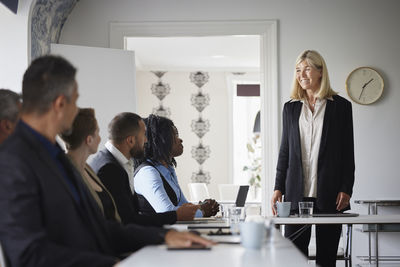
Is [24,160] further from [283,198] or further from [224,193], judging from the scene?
[224,193]

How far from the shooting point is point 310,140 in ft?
10.8

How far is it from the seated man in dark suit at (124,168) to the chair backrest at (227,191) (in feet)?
20.7

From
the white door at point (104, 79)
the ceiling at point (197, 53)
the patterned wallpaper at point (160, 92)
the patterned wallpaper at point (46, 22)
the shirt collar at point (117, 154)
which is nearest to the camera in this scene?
the shirt collar at point (117, 154)

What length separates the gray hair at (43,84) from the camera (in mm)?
1608

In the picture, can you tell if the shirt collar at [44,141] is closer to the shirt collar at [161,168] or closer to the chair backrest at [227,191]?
the shirt collar at [161,168]

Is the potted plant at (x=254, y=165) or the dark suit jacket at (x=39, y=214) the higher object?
the dark suit jacket at (x=39, y=214)

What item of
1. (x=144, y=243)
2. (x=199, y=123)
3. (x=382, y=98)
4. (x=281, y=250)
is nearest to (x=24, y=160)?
(x=144, y=243)

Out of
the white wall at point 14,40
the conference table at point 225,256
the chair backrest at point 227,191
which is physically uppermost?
the white wall at point 14,40

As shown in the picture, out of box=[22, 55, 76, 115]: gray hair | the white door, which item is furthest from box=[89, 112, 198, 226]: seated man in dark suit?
the white door

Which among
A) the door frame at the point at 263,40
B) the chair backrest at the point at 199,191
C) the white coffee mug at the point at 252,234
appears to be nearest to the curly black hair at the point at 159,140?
the white coffee mug at the point at 252,234

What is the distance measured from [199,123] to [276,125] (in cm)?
478

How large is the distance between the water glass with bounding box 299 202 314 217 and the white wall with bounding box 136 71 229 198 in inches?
277

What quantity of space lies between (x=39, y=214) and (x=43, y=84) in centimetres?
35

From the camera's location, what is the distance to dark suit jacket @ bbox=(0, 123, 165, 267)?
4.79 ft
